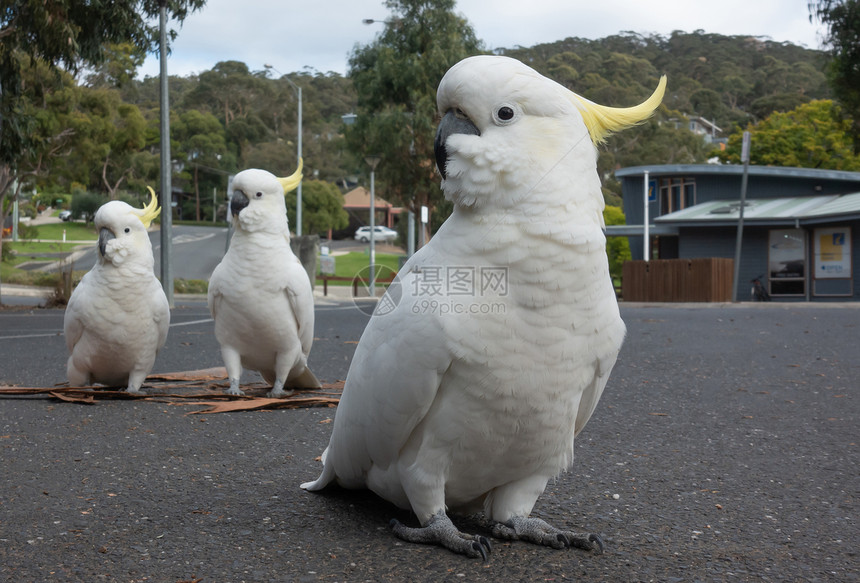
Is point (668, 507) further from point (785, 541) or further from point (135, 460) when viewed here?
point (135, 460)

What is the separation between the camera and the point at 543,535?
238 cm

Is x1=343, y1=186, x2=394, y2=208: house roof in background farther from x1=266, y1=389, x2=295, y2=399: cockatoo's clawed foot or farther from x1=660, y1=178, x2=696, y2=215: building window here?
x1=266, y1=389, x2=295, y2=399: cockatoo's clawed foot

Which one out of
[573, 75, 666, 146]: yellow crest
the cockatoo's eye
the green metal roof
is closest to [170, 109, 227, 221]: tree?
the green metal roof

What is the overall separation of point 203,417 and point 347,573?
2.51 meters

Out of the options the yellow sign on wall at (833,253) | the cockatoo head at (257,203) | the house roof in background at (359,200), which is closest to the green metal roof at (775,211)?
the yellow sign on wall at (833,253)

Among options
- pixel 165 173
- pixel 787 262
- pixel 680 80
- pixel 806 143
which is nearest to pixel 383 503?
pixel 165 173

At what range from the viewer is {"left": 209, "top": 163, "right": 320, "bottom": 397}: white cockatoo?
4773mm

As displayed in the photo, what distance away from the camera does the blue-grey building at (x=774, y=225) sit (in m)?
21.4

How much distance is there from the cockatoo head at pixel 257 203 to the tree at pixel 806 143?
1248 inches

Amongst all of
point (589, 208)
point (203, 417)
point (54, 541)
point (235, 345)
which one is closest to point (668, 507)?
point (589, 208)

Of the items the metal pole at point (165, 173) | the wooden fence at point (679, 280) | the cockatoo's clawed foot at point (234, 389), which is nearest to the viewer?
the cockatoo's clawed foot at point (234, 389)

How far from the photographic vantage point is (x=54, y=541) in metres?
2.36

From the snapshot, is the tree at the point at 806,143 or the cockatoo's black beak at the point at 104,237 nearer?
the cockatoo's black beak at the point at 104,237

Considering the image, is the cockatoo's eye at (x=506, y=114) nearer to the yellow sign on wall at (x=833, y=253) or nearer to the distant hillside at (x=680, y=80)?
the distant hillside at (x=680, y=80)
